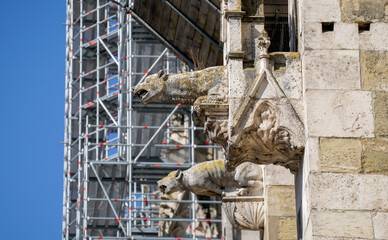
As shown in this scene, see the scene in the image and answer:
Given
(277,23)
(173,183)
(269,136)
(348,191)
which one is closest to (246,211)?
(173,183)

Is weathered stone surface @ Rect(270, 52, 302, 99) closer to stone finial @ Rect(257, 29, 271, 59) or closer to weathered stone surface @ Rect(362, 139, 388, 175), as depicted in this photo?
stone finial @ Rect(257, 29, 271, 59)

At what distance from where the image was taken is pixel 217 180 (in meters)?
17.6

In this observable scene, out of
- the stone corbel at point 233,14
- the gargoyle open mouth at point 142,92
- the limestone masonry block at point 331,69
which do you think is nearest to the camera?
the limestone masonry block at point 331,69

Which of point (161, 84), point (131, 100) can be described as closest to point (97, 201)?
point (131, 100)

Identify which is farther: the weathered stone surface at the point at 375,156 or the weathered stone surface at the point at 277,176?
the weathered stone surface at the point at 277,176

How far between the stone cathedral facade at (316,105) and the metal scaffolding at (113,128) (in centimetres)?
1372

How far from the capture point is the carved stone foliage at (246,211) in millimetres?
17062

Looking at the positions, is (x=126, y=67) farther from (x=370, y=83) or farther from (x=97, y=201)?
(x=370, y=83)

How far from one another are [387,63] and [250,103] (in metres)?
1.35

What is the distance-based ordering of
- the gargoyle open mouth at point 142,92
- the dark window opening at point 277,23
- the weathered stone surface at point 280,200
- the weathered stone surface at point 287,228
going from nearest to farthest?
1. the gargoyle open mouth at point 142,92
2. the weathered stone surface at point 287,228
3. the weathered stone surface at point 280,200
4. the dark window opening at point 277,23

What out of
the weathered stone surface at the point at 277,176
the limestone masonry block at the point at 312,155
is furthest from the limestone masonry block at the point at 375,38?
the weathered stone surface at the point at 277,176

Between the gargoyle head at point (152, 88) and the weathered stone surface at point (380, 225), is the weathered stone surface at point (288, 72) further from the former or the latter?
the weathered stone surface at point (380, 225)

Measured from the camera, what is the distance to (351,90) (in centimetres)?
1295

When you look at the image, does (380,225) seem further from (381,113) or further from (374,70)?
(374,70)
